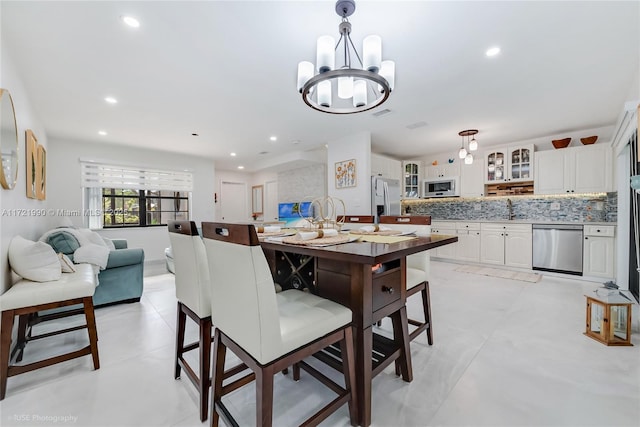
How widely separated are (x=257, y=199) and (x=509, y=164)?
646 cm

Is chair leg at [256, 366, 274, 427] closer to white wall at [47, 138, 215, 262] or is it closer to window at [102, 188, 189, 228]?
white wall at [47, 138, 215, 262]

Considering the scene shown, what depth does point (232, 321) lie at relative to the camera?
3.60ft

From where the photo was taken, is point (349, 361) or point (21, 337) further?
point (21, 337)

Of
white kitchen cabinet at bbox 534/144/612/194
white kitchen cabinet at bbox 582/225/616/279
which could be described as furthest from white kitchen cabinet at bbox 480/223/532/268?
white kitchen cabinet at bbox 534/144/612/194

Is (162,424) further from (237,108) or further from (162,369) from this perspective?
(237,108)

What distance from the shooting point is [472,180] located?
5137mm

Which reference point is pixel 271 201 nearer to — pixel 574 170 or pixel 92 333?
pixel 92 333

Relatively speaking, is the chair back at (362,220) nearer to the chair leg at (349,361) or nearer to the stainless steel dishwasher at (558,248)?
the chair leg at (349,361)

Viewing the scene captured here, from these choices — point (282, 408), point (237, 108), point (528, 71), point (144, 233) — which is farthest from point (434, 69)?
point (144, 233)

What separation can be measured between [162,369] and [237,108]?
2843mm

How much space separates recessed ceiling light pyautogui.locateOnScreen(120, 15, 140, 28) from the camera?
1727mm

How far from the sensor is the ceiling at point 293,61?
170 centimetres

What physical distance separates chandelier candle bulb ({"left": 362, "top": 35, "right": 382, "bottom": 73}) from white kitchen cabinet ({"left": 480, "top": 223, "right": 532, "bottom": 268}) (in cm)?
434

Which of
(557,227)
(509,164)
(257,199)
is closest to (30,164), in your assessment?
(257,199)
